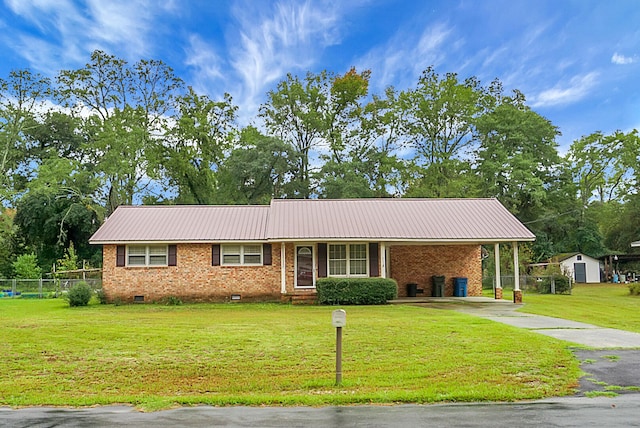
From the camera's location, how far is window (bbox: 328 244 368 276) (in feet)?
71.6

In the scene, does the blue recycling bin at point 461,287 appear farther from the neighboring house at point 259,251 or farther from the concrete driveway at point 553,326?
the concrete driveway at point 553,326

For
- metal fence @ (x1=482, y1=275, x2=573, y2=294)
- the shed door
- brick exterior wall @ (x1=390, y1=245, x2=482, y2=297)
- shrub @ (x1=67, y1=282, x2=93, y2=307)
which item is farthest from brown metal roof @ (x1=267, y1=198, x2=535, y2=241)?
the shed door

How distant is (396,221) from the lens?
22703 millimetres

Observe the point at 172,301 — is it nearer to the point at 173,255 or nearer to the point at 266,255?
the point at 173,255

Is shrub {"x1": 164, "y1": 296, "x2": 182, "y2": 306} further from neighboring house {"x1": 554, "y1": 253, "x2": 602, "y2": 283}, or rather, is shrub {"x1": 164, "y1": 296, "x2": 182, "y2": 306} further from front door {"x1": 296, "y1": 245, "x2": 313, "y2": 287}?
neighboring house {"x1": 554, "y1": 253, "x2": 602, "y2": 283}

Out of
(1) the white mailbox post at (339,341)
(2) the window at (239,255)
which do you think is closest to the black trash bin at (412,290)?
(2) the window at (239,255)

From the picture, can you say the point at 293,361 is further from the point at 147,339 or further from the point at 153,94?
the point at 153,94

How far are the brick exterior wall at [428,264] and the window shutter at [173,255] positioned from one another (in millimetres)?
9274

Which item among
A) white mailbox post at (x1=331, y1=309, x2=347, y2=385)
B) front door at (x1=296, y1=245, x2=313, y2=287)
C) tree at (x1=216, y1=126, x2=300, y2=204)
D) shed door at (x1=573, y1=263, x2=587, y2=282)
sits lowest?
shed door at (x1=573, y1=263, x2=587, y2=282)

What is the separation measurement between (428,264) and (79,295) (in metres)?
14.5

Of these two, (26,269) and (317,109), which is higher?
(317,109)

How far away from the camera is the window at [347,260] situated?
A: 21812 millimetres

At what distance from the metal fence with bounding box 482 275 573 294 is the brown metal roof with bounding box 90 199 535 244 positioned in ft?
18.6

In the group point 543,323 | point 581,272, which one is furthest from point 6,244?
point 581,272
